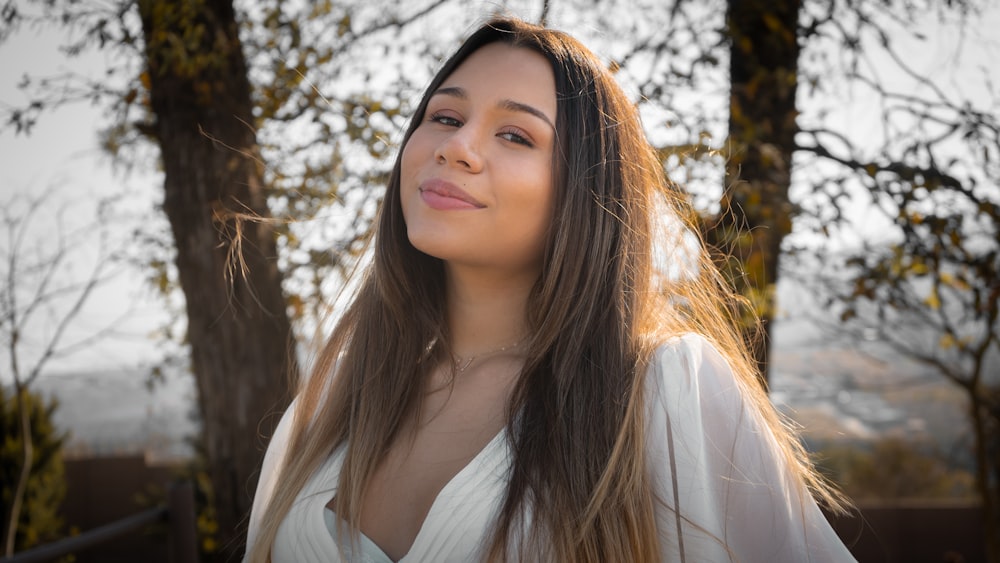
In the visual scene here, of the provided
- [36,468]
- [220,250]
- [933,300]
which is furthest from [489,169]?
[36,468]

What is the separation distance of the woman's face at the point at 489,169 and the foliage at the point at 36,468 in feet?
28.5

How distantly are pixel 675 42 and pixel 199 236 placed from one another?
2.60m

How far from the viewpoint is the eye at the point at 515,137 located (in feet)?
5.56

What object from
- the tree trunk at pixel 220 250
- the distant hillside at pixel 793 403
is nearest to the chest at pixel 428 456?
the distant hillside at pixel 793 403

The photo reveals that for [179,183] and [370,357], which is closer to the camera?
[370,357]

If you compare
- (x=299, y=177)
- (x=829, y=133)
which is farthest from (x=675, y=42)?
(x=299, y=177)

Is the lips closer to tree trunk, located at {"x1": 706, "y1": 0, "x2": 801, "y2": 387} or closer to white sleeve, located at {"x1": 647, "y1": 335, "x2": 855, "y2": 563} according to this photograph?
white sleeve, located at {"x1": 647, "y1": 335, "x2": 855, "y2": 563}

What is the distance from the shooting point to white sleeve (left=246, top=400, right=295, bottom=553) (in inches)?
77.8

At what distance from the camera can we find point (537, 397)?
1.67 meters

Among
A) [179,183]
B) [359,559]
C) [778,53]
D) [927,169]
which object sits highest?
[778,53]

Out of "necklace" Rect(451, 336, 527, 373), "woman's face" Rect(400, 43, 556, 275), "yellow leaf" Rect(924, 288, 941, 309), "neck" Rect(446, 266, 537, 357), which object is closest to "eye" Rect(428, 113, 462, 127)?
"woman's face" Rect(400, 43, 556, 275)

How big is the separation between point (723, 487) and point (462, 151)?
34.4 inches

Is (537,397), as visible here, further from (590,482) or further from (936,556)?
(936,556)

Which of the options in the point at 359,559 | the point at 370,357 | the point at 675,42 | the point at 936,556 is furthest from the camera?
the point at 936,556
